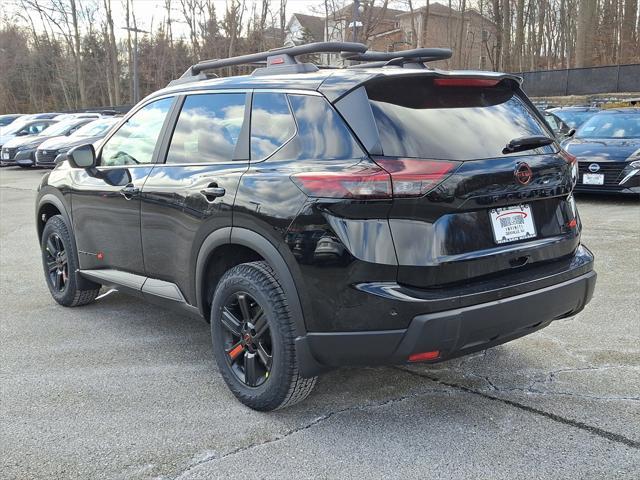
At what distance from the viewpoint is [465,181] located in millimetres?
2980

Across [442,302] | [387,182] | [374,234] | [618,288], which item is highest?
[387,182]

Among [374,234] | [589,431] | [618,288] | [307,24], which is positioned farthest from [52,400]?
[307,24]

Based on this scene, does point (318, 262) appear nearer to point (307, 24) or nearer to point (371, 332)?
point (371, 332)

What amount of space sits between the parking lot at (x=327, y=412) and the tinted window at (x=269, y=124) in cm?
146

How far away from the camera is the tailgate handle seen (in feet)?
10.4

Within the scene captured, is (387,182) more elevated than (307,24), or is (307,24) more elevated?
(307,24)

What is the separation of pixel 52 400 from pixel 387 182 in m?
2.36

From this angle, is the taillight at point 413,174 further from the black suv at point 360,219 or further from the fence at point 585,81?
the fence at point 585,81

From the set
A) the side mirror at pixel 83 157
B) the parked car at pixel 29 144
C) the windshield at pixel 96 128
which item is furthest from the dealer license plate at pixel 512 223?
the parked car at pixel 29 144

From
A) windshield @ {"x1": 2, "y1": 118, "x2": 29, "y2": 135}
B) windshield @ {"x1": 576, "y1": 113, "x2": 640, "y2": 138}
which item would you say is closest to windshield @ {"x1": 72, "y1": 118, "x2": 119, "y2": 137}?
windshield @ {"x1": 2, "y1": 118, "x2": 29, "y2": 135}

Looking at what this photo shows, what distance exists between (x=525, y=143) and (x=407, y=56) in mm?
880

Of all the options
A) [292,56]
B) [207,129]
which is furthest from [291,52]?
[207,129]

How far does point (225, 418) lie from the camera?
11.3 feet

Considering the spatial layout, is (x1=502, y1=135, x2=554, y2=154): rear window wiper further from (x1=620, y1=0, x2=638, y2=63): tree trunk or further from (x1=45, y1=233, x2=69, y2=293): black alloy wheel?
(x1=620, y1=0, x2=638, y2=63): tree trunk
